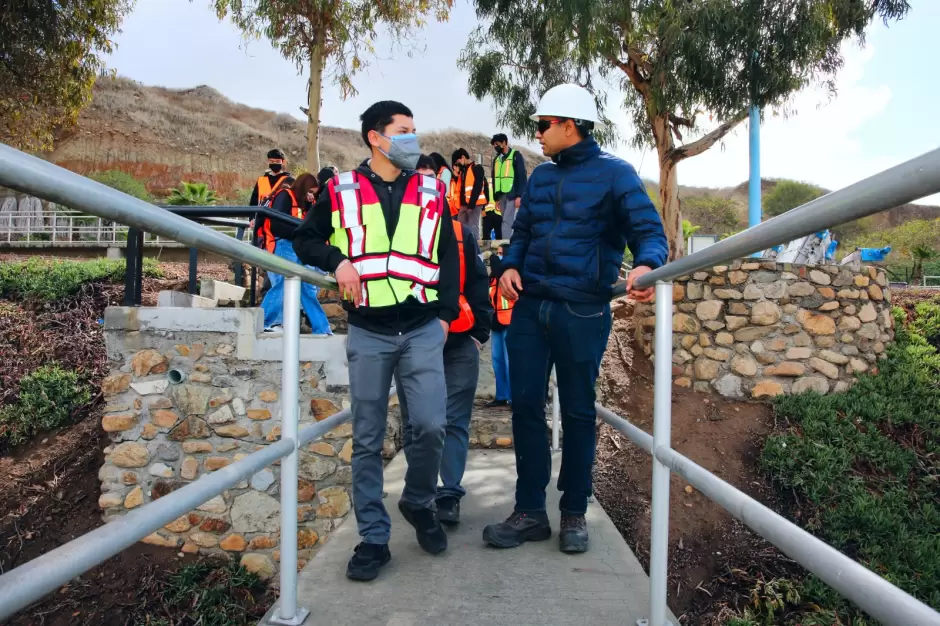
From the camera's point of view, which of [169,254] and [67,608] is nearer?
[67,608]

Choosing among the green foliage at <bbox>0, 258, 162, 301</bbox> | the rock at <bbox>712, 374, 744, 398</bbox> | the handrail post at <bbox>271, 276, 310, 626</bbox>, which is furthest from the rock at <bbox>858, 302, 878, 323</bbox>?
the green foliage at <bbox>0, 258, 162, 301</bbox>

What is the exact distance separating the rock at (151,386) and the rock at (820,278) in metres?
6.44

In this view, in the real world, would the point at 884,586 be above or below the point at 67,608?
above

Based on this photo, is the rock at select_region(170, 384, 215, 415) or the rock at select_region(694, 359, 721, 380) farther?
the rock at select_region(694, 359, 721, 380)

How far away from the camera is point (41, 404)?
6.95m

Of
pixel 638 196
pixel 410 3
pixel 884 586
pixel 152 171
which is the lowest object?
pixel 884 586

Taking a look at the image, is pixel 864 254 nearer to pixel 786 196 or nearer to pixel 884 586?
pixel 884 586

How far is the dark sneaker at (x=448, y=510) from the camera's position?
3.16 metres

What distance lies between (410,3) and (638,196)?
582 inches

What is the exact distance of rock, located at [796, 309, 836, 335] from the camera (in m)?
7.31

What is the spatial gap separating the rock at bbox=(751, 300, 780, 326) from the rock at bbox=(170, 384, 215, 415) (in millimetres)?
5482

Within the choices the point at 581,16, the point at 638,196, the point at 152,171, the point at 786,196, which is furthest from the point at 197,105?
the point at 638,196

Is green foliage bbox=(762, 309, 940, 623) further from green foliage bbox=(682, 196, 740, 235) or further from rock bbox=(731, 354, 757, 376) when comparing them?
green foliage bbox=(682, 196, 740, 235)

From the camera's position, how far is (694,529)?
5.45 m
